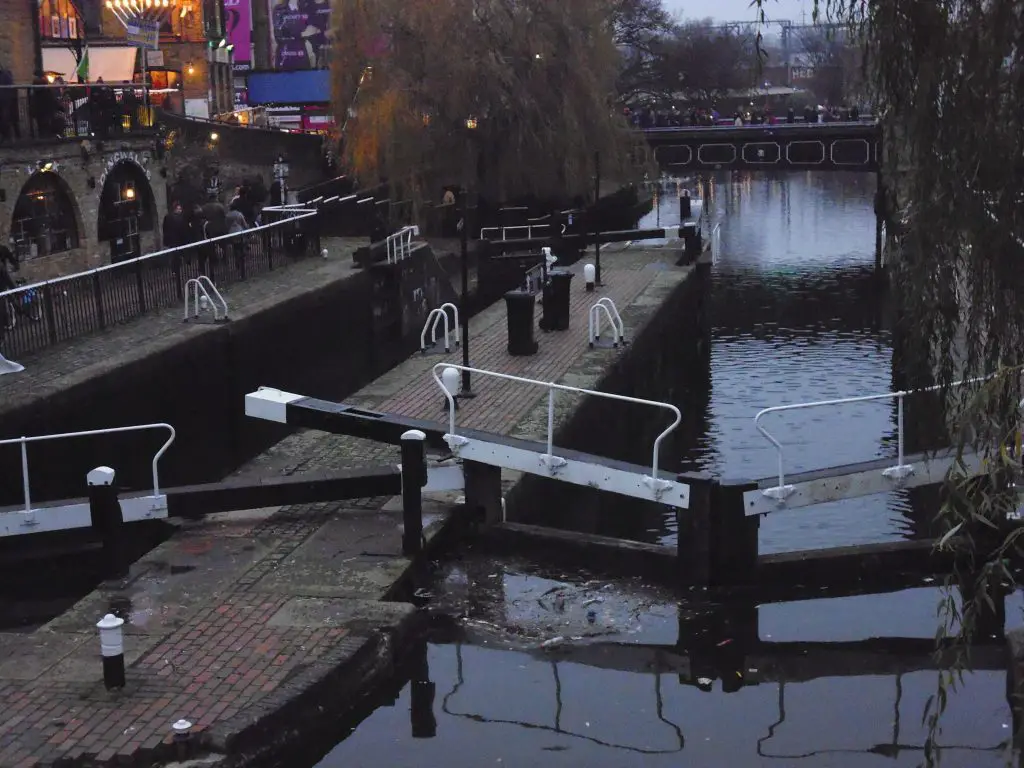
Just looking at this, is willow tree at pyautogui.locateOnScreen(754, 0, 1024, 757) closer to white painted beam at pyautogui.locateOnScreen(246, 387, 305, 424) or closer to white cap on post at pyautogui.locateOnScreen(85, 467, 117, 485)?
white cap on post at pyautogui.locateOnScreen(85, 467, 117, 485)

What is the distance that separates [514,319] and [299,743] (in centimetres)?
1377

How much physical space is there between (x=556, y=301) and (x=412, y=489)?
1266cm

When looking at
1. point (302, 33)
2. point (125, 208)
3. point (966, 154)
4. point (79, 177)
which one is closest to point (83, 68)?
point (125, 208)

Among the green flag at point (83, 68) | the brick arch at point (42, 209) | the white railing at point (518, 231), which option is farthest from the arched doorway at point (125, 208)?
the white railing at point (518, 231)

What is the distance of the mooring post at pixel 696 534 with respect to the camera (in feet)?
42.1

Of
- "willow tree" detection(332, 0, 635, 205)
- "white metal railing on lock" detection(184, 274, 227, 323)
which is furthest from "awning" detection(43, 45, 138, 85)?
"white metal railing on lock" detection(184, 274, 227, 323)

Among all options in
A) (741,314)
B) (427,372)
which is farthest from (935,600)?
(741,314)

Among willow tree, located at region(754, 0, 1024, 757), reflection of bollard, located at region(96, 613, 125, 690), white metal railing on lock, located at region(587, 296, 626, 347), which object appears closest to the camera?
willow tree, located at region(754, 0, 1024, 757)

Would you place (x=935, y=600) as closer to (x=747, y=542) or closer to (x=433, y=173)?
(x=747, y=542)

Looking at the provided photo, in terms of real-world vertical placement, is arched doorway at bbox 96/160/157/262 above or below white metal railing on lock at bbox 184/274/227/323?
above

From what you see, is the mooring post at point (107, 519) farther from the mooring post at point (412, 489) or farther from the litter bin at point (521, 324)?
the litter bin at point (521, 324)

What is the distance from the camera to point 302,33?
81750 mm

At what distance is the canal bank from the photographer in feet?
30.7

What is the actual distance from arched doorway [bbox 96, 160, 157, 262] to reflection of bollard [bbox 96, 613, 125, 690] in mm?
23530
